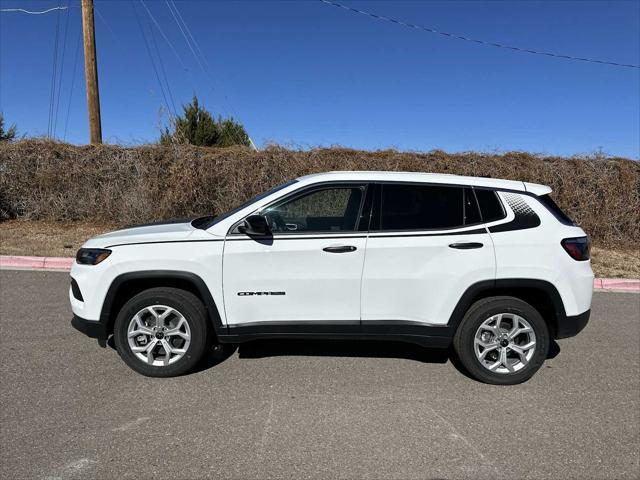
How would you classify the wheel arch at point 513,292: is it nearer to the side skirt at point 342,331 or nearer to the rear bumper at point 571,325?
the rear bumper at point 571,325

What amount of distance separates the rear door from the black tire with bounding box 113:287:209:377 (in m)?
1.37

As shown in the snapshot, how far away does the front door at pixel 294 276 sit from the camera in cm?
384

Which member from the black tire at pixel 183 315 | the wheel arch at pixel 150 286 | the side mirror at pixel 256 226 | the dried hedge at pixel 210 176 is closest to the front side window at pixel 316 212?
the side mirror at pixel 256 226

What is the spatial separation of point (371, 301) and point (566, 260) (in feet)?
5.47

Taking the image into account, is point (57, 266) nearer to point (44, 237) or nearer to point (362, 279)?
point (44, 237)

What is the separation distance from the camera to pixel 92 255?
3941 millimetres

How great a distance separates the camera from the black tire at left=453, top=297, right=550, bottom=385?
3943 mm

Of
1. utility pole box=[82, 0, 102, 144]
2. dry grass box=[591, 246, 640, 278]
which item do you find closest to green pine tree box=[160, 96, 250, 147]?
utility pole box=[82, 0, 102, 144]

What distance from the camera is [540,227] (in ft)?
13.0

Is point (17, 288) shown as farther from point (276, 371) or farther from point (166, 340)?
point (276, 371)

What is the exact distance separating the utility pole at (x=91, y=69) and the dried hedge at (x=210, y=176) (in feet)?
4.18

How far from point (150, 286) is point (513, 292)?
3.14m

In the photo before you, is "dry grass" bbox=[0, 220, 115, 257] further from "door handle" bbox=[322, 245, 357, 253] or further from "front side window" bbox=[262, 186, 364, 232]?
"door handle" bbox=[322, 245, 357, 253]

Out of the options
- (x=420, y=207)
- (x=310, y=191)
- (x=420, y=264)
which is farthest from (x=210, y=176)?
(x=420, y=264)
